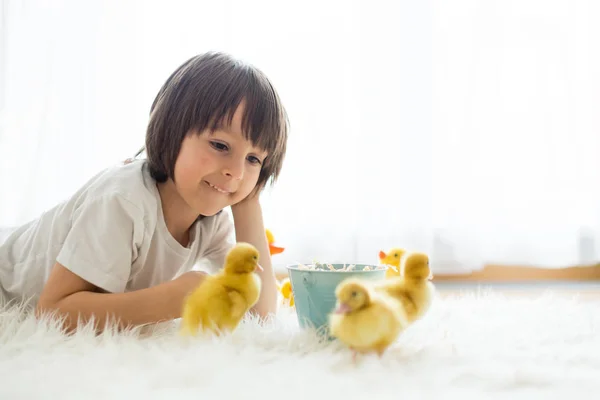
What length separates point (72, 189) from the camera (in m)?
1.72

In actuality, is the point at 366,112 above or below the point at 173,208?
above

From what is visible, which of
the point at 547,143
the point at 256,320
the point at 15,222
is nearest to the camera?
the point at 256,320

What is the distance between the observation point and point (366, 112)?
1786 mm

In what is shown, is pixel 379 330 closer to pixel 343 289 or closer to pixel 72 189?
pixel 343 289

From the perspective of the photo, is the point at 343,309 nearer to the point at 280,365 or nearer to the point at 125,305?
the point at 280,365

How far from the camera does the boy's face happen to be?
2.65 ft

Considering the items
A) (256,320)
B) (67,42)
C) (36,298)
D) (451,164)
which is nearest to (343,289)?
(256,320)

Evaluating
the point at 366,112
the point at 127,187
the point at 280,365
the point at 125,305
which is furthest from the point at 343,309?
the point at 366,112

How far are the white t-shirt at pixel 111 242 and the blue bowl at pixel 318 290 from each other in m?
0.28

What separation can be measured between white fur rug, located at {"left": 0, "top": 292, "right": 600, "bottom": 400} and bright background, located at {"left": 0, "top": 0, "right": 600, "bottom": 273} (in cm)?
100

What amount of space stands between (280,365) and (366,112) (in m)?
1.36

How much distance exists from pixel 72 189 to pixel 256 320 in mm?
1178

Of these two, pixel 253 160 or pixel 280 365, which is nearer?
pixel 280 365

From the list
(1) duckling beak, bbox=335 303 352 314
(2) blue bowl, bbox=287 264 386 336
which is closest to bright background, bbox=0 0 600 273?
(2) blue bowl, bbox=287 264 386 336
